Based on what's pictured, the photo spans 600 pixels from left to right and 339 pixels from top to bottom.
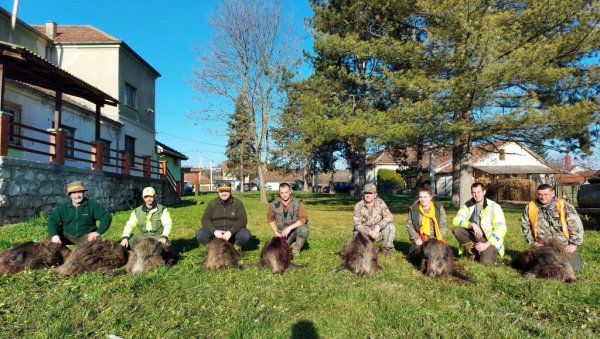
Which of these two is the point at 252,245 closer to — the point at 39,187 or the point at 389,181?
the point at 39,187

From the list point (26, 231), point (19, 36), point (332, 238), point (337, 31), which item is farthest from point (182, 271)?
point (19, 36)

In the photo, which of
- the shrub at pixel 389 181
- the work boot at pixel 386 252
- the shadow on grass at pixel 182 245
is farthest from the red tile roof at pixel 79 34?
the shrub at pixel 389 181

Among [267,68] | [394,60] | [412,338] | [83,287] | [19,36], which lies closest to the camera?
[412,338]

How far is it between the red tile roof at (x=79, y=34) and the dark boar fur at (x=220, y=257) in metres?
16.3

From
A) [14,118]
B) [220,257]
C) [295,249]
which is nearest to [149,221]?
[220,257]

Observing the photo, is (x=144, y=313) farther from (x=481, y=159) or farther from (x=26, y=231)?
(x=481, y=159)

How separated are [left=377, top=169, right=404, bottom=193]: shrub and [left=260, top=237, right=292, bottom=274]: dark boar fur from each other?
4122 centimetres

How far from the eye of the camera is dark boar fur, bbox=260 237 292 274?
18.1 feet

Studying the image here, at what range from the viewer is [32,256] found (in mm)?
5219

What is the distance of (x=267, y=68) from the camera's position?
2220 centimetres

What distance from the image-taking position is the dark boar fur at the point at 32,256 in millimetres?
5043

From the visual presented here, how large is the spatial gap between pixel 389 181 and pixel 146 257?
43654 mm

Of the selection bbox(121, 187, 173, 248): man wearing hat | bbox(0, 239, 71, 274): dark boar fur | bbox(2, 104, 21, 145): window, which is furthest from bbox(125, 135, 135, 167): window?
bbox(0, 239, 71, 274): dark boar fur

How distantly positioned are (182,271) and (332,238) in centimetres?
426
